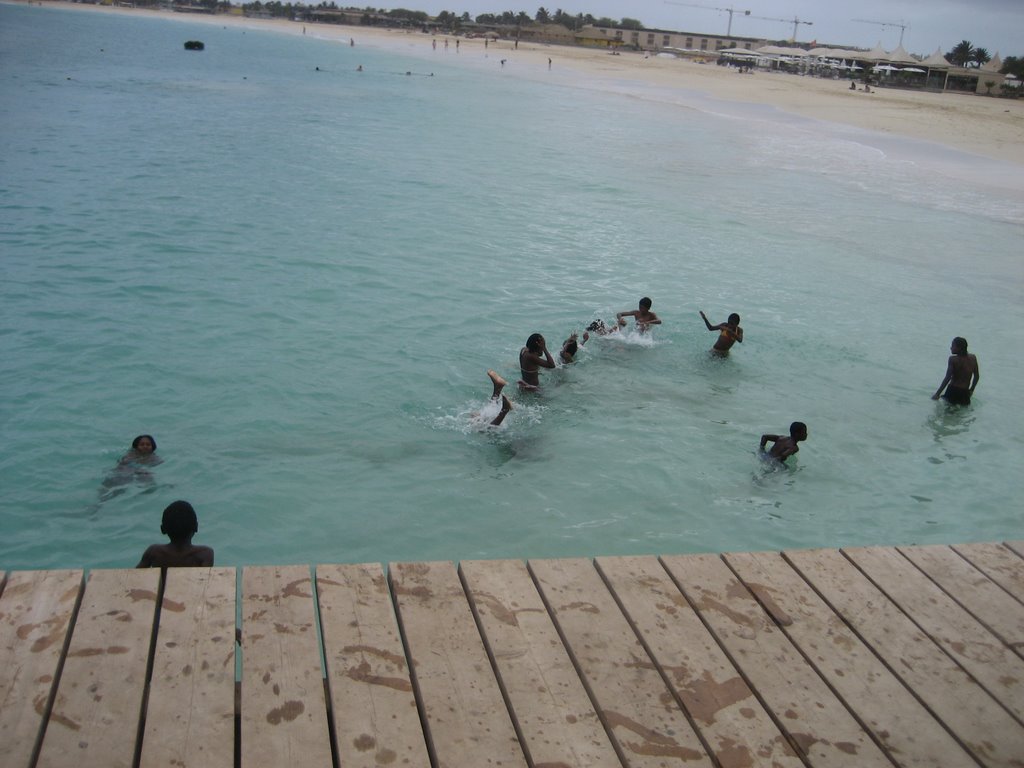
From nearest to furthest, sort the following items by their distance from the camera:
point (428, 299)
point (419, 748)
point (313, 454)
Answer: point (419, 748)
point (313, 454)
point (428, 299)

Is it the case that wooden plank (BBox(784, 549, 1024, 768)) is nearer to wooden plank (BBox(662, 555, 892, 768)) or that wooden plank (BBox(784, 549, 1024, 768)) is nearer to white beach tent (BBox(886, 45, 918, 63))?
wooden plank (BBox(662, 555, 892, 768))

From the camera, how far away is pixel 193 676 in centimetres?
350

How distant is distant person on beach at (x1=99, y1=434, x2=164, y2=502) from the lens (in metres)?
8.78

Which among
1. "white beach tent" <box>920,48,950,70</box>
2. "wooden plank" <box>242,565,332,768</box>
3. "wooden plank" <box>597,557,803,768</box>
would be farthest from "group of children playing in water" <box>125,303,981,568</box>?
"white beach tent" <box>920,48,950,70</box>

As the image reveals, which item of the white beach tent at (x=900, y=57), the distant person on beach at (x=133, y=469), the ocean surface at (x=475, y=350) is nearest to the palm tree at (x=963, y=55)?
the white beach tent at (x=900, y=57)

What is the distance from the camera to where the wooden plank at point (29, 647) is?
10.3 feet

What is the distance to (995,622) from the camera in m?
4.44

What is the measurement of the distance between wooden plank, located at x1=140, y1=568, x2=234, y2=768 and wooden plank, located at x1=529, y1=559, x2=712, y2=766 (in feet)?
4.88

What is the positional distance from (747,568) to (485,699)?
179 cm

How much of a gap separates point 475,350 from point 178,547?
25.5ft

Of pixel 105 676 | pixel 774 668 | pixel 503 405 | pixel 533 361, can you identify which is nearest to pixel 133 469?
pixel 503 405

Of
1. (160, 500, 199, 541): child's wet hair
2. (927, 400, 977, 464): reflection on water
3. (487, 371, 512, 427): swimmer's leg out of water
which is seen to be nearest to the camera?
(160, 500, 199, 541): child's wet hair

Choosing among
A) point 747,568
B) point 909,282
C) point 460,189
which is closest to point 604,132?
point 460,189

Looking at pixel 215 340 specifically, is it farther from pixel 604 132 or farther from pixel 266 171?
pixel 604 132
